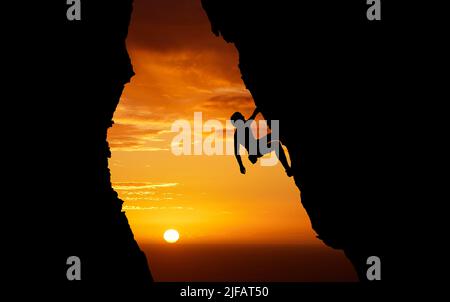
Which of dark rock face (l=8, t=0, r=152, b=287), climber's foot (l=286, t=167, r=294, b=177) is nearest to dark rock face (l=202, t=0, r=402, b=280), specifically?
climber's foot (l=286, t=167, r=294, b=177)

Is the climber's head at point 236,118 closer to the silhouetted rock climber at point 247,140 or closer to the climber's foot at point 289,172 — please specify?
the silhouetted rock climber at point 247,140

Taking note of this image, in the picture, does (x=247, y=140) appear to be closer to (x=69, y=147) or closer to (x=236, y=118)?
(x=236, y=118)

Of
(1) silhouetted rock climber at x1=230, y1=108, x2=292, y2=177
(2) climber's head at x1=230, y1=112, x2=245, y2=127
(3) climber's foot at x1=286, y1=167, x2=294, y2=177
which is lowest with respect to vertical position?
(3) climber's foot at x1=286, y1=167, x2=294, y2=177

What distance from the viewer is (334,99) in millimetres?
10695

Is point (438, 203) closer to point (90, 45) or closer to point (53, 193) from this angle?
point (53, 193)

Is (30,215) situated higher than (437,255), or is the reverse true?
(30,215)

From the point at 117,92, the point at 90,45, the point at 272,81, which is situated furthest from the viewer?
the point at 117,92

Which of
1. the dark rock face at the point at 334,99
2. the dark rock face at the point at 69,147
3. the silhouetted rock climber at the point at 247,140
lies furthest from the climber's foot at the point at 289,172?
the dark rock face at the point at 69,147

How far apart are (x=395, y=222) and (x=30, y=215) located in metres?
10.8

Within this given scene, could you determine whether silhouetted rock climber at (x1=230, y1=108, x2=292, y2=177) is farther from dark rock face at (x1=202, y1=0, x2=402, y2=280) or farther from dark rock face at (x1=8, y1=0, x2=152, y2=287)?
dark rock face at (x1=8, y1=0, x2=152, y2=287)

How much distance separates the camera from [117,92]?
17.9 metres

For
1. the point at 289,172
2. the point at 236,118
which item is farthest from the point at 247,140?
the point at 289,172

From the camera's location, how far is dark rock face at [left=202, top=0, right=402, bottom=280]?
9.98 m

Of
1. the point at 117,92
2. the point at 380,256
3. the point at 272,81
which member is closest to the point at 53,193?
the point at 117,92
